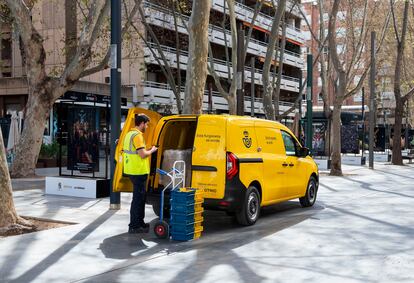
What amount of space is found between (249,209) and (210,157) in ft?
3.88

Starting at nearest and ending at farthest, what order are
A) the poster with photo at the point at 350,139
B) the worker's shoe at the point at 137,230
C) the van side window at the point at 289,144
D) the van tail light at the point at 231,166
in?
the worker's shoe at the point at 137,230 < the van tail light at the point at 231,166 < the van side window at the point at 289,144 < the poster with photo at the point at 350,139

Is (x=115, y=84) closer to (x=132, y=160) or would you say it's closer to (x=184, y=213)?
(x=132, y=160)

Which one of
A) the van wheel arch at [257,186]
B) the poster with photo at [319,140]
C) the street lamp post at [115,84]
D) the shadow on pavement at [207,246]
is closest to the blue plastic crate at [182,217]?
the shadow on pavement at [207,246]

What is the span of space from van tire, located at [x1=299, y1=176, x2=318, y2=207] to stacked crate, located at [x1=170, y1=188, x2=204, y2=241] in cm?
436

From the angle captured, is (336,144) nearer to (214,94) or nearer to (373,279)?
(373,279)

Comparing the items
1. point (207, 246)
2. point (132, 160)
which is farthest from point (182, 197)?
point (132, 160)

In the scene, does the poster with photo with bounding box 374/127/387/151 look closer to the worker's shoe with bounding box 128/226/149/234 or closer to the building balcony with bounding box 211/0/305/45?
the building balcony with bounding box 211/0/305/45

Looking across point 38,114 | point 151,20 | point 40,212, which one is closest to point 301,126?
point 151,20

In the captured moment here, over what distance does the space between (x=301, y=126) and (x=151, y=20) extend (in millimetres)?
12232

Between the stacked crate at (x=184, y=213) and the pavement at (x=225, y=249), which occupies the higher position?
the stacked crate at (x=184, y=213)

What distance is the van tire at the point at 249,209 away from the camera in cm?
898

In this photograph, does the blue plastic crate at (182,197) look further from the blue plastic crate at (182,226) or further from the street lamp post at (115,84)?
the street lamp post at (115,84)

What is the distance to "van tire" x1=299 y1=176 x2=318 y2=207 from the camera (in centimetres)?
1171

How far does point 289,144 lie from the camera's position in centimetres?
1098
